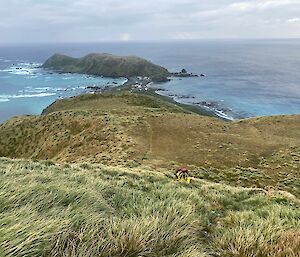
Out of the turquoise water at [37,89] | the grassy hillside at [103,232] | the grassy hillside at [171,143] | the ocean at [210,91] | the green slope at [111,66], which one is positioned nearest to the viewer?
the grassy hillside at [103,232]

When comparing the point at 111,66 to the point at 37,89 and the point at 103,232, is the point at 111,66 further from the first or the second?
the point at 103,232

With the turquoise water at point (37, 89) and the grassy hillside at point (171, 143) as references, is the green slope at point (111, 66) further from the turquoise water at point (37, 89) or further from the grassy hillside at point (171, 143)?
the grassy hillside at point (171, 143)

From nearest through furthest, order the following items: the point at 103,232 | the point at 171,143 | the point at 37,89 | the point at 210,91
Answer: the point at 103,232 < the point at 171,143 < the point at 210,91 < the point at 37,89

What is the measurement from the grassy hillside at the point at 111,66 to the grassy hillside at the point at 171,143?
305 ft

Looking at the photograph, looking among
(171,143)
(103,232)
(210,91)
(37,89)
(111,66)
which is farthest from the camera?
(111,66)

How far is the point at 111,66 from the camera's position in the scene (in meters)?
162

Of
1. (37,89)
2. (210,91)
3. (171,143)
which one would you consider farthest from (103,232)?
(37,89)

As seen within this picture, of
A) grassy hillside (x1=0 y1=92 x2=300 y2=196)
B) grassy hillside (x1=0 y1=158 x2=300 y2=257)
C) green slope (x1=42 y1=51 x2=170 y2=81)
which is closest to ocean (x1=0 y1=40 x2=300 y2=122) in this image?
green slope (x1=42 y1=51 x2=170 y2=81)

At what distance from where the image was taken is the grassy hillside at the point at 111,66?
488 ft

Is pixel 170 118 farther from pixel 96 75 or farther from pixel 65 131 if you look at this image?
pixel 96 75

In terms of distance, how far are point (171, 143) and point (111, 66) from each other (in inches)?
5340

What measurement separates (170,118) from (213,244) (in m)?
34.1

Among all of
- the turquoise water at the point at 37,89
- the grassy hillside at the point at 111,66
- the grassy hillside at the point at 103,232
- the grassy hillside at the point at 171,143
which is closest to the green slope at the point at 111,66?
the grassy hillside at the point at 111,66

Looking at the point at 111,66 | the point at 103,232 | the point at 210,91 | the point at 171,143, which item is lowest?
the point at 210,91
